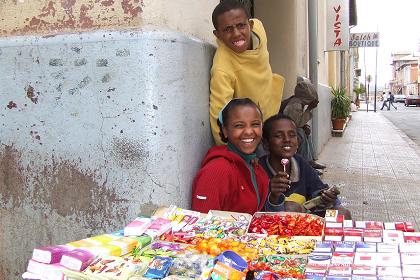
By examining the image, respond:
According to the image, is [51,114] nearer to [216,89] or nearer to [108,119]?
[108,119]

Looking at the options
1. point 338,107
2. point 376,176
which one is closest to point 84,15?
point 376,176

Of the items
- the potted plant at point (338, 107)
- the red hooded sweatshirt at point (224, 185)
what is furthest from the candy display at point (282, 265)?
the potted plant at point (338, 107)

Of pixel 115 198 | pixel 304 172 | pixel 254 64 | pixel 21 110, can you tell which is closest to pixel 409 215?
pixel 304 172

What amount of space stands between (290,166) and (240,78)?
0.76m

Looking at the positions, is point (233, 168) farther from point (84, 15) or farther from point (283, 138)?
point (84, 15)

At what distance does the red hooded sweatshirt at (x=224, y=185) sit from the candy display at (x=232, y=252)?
32cm

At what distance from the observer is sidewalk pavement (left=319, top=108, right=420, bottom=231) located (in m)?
6.02

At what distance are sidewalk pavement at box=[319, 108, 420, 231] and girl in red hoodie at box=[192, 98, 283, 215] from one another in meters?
2.80

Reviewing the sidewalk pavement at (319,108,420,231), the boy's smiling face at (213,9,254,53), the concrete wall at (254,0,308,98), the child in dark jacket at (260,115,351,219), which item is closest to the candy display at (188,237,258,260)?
the child in dark jacket at (260,115,351,219)

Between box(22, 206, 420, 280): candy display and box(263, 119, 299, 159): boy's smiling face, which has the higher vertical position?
box(263, 119, 299, 159): boy's smiling face

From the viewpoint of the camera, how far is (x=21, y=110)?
9.97 ft

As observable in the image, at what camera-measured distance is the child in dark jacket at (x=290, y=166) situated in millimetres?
3530

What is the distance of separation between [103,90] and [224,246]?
1178 millimetres

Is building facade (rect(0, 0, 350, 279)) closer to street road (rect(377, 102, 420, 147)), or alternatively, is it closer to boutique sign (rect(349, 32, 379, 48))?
street road (rect(377, 102, 420, 147))
